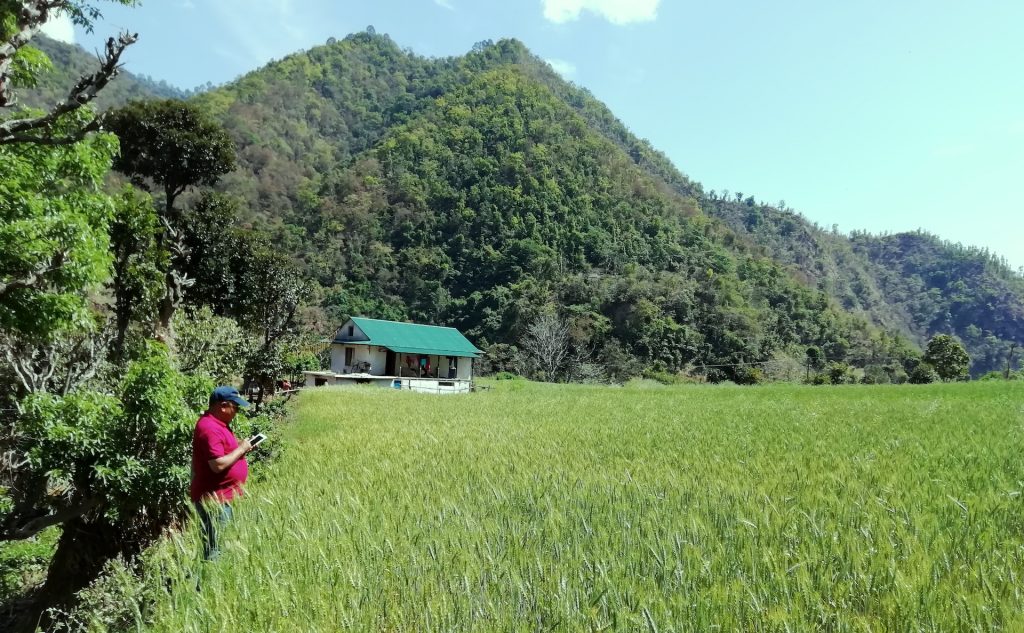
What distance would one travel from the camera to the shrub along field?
239 cm

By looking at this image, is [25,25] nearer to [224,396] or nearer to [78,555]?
[224,396]

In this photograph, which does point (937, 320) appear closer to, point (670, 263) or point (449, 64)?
point (670, 263)

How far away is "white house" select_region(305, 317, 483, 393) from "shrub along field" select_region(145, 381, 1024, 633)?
29847 millimetres

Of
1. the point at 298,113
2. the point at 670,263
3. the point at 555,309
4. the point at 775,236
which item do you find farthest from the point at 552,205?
the point at 775,236

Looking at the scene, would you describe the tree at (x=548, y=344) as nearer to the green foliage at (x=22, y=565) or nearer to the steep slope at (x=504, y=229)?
the steep slope at (x=504, y=229)

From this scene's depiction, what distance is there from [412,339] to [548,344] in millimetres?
14229

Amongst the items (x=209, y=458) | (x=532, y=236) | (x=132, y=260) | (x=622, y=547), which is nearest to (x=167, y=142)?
(x=132, y=260)

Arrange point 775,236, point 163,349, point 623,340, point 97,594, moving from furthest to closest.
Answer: point 775,236
point 623,340
point 163,349
point 97,594

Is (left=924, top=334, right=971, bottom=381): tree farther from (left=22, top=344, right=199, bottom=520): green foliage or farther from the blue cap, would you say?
the blue cap

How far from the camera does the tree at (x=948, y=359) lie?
144 feet

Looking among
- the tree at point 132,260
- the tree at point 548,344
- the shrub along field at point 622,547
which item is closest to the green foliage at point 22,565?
the tree at point 132,260

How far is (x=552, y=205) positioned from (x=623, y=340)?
2988 cm

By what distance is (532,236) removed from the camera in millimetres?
73125

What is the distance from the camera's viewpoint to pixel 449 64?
445 ft
